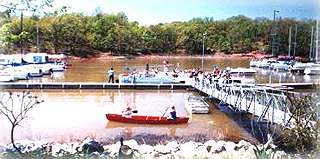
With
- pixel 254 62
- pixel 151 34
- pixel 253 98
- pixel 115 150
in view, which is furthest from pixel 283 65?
pixel 115 150

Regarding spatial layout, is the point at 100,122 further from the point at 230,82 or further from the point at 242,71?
the point at 230,82

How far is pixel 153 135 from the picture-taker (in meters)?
5.97

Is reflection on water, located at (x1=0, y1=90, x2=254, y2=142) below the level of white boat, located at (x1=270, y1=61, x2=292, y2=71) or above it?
below

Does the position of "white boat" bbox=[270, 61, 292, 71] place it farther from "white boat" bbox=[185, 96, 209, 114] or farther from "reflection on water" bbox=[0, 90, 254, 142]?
"white boat" bbox=[185, 96, 209, 114]

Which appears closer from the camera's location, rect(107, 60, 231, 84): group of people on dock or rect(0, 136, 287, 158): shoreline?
rect(0, 136, 287, 158): shoreline

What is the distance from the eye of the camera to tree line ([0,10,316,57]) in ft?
13.7

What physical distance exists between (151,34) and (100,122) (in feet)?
6.31

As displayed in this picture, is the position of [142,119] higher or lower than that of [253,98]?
lower

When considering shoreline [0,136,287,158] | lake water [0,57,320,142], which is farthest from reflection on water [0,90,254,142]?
shoreline [0,136,287,158]

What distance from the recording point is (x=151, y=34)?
444 centimetres

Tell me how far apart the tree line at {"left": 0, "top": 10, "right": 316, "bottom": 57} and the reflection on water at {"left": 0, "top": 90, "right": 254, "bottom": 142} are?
783 mm

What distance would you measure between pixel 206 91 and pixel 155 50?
180 inches

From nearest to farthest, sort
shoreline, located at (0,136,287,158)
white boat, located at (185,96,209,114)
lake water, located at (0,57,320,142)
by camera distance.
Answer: shoreline, located at (0,136,287,158), lake water, located at (0,57,320,142), white boat, located at (185,96,209,114)

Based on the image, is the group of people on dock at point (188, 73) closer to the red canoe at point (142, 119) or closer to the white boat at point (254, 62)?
the white boat at point (254, 62)
